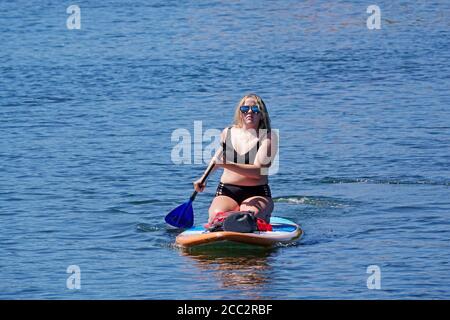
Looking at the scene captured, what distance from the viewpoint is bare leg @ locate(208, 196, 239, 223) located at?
13156mm

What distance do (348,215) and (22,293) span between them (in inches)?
163

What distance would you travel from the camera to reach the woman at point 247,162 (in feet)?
43.1

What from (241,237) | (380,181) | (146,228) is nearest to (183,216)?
(146,228)

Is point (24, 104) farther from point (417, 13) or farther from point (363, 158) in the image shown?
point (417, 13)

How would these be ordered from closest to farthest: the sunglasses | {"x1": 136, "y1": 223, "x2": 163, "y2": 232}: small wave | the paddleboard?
1. the paddleboard
2. the sunglasses
3. {"x1": 136, "y1": 223, "x2": 163, "y2": 232}: small wave

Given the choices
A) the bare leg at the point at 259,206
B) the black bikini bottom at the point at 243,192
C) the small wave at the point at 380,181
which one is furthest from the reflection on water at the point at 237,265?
the small wave at the point at 380,181

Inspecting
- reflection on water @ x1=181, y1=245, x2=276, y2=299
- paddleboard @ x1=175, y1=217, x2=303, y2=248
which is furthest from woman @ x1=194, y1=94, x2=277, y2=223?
reflection on water @ x1=181, y1=245, x2=276, y2=299

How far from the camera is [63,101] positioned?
70.2 feet

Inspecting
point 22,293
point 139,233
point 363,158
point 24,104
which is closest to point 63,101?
point 24,104

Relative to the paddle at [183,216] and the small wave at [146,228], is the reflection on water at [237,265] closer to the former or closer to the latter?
the paddle at [183,216]

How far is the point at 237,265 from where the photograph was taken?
41.0 feet

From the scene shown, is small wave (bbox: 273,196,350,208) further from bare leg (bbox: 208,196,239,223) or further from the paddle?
bare leg (bbox: 208,196,239,223)

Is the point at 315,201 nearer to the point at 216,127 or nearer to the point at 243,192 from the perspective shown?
the point at 243,192

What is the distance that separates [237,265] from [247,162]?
1296mm
